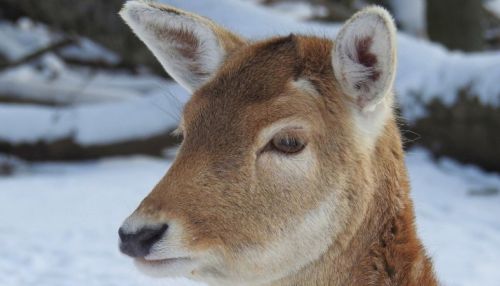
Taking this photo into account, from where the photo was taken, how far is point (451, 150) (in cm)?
830

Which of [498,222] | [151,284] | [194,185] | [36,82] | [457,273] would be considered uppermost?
[194,185]

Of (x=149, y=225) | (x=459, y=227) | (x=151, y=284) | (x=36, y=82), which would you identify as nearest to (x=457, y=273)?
(x=459, y=227)

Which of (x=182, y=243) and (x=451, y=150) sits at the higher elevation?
(x=182, y=243)

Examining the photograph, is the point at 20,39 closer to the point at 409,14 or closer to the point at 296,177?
the point at 409,14

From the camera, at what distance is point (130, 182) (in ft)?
26.9

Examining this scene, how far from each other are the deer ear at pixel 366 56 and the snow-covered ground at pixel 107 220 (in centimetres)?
183

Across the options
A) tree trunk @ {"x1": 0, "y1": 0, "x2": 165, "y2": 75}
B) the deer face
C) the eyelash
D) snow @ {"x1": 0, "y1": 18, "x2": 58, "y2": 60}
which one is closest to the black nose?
the deer face

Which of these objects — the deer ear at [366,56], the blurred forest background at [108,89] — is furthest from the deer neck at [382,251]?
the blurred forest background at [108,89]

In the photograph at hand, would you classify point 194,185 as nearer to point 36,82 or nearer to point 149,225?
point 149,225

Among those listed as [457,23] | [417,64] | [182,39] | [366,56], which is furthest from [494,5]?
[366,56]

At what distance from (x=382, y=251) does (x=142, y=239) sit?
96 cm

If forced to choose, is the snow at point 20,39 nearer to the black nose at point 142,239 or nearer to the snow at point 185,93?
the snow at point 185,93

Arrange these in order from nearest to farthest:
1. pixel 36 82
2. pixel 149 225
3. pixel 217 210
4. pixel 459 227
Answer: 1. pixel 149 225
2. pixel 217 210
3. pixel 459 227
4. pixel 36 82

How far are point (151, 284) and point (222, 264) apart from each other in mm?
2481
